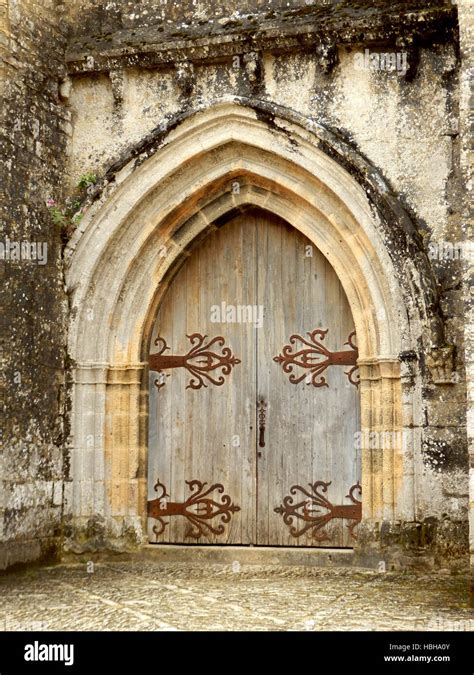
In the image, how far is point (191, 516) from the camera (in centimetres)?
710

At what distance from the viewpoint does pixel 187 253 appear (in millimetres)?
7227

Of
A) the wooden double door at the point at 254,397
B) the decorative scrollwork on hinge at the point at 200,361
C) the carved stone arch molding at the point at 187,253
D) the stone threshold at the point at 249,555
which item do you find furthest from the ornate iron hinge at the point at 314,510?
the decorative scrollwork on hinge at the point at 200,361

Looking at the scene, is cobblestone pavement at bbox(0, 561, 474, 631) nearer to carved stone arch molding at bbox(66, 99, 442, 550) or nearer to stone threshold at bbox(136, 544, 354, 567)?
stone threshold at bbox(136, 544, 354, 567)

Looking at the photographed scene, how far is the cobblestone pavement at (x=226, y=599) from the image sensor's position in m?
5.02

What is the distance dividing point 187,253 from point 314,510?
206 centimetres

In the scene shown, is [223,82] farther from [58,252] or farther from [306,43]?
[58,252]

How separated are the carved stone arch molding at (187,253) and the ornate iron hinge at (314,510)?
0.25m

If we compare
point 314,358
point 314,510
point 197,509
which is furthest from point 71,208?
point 314,510

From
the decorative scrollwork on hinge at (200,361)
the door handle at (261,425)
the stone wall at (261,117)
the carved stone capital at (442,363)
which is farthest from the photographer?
the decorative scrollwork on hinge at (200,361)

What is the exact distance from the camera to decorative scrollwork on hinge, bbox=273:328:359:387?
273 inches

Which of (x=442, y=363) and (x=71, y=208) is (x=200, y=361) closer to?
(x=71, y=208)

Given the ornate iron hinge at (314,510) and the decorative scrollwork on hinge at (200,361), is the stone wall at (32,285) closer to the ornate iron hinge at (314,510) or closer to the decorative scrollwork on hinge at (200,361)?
the decorative scrollwork on hinge at (200,361)

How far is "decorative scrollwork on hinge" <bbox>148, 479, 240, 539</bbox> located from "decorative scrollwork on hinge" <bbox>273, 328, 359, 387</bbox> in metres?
1.00


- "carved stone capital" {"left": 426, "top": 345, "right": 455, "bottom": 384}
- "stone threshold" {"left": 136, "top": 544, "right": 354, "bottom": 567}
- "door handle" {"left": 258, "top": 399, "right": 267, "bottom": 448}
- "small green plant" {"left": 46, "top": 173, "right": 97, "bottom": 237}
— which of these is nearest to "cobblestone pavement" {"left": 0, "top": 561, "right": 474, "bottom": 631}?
"stone threshold" {"left": 136, "top": 544, "right": 354, "bottom": 567}
